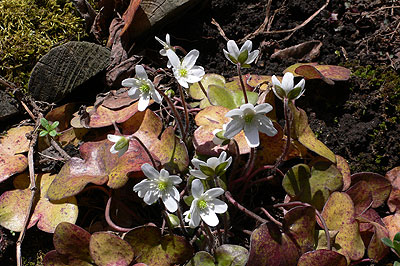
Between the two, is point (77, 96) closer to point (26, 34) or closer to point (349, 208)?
point (26, 34)

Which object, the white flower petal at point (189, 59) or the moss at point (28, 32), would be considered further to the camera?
the moss at point (28, 32)

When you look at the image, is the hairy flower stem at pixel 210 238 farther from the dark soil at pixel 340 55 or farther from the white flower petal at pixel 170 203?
the dark soil at pixel 340 55

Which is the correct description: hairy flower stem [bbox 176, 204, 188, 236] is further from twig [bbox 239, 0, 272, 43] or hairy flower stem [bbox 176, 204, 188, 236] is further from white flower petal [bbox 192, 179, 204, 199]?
twig [bbox 239, 0, 272, 43]

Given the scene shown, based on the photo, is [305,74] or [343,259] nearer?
[343,259]

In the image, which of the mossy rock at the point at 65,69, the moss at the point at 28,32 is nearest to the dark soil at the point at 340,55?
the mossy rock at the point at 65,69

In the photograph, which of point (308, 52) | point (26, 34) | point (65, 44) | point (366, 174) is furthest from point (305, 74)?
point (26, 34)
